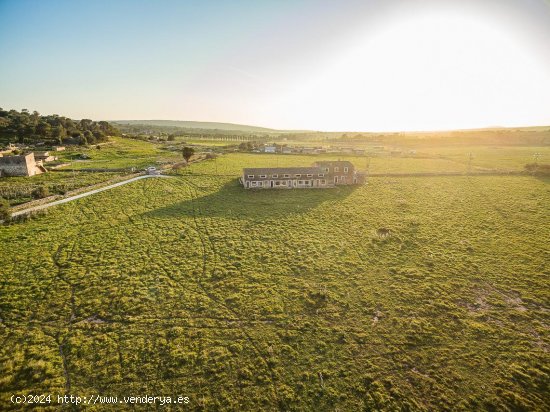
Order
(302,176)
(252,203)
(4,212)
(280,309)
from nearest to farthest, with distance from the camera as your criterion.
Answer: (280,309)
(4,212)
(252,203)
(302,176)

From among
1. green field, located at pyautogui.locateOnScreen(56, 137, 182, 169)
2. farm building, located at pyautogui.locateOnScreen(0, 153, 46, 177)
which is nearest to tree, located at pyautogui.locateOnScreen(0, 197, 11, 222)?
farm building, located at pyautogui.locateOnScreen(0, 153, 46, 177)

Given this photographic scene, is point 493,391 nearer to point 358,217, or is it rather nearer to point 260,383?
point 260,383

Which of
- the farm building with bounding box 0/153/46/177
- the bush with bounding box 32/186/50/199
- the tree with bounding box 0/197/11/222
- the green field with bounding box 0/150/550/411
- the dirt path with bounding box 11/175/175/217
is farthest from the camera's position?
the farm building with bounding box 0/153/46/177

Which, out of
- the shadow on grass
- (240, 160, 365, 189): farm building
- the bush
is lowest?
the shadow on grass

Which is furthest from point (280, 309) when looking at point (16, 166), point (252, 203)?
point (16, 166)

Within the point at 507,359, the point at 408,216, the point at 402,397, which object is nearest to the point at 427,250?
the point at 408,216

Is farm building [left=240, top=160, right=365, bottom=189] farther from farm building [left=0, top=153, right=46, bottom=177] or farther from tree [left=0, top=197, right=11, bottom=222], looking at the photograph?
farm building [left=0, top=153, right=46, bottom=177]

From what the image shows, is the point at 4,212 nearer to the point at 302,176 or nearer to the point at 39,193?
the point at 39,193
